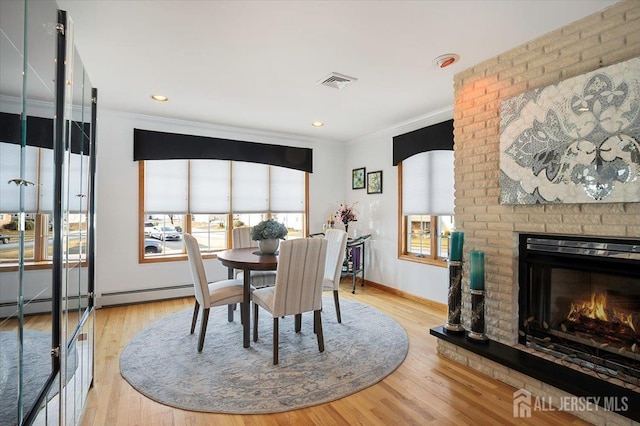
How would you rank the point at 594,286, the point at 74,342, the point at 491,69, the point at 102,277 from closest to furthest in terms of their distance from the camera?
the point at 74,342 → the point at 594,286 → the point at 491,69 → the point at 102,277

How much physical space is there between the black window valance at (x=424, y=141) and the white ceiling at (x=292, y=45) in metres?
0.30

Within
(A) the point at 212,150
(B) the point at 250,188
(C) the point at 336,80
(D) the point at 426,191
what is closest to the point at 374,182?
(D) the point at 426,191

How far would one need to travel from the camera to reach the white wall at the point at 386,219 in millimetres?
4203

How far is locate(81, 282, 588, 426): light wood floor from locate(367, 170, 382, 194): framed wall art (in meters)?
2.77

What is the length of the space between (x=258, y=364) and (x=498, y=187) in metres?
2.32

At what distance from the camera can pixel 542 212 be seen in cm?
225

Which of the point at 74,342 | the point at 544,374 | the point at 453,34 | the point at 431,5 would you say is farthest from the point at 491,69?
A: the point at 74,342

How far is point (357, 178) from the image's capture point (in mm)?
5570

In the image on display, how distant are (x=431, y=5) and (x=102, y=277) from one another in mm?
4477

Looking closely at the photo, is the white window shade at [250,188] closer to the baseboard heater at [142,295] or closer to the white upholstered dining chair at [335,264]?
the baseboard heater at [142,295]

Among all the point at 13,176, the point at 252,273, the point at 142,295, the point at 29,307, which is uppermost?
the point at 13,176

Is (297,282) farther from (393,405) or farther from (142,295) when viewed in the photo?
(142,295)

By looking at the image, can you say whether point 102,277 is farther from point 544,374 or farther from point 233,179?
point 544,374

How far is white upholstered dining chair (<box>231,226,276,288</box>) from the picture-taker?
358 centimetres
